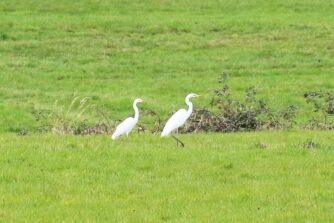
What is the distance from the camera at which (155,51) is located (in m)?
45.8

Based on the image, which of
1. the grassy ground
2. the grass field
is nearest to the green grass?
the grass field

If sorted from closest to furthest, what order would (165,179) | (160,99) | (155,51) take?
(165,179) → (160,99) → (155,51)

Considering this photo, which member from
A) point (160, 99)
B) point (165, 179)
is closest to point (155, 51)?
point (160, 99)

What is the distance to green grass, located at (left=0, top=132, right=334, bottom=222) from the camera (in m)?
15.1

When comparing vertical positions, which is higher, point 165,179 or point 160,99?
point 165,179

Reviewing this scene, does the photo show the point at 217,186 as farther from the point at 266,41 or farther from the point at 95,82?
the point at 266,41

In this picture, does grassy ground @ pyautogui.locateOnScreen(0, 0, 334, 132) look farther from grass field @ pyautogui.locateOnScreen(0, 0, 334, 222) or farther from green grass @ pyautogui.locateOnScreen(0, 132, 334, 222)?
green grass @ pyautogui.locateOnScreen(0, 132, 334, 222)

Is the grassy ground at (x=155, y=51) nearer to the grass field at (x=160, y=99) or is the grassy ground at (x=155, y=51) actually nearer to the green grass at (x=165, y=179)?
the grass field at (x=160, y=99)

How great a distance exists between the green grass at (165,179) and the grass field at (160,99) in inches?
1.3

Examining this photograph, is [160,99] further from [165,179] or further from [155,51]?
[165,179]

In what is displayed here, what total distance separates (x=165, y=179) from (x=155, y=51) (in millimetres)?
28473

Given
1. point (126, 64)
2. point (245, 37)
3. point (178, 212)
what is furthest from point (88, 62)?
point (178, 212)

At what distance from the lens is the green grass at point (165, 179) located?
49.7 feet

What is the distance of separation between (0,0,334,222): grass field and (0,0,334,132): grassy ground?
9 cm
